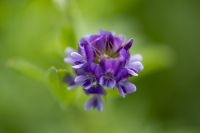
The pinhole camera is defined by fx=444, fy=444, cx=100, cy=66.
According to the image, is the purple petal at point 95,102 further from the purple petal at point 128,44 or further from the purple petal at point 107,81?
the purple petal at point 128,44

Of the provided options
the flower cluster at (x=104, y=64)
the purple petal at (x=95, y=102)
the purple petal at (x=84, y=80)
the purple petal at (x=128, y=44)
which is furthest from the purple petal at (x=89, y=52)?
the purple petal at (x=95, y=102)

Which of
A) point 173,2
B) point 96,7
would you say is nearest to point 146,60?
point 96,7

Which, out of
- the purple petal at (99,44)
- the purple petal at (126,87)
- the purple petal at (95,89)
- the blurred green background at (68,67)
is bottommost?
the purple petal at (126,87)

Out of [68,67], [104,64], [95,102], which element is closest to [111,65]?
[104,64]

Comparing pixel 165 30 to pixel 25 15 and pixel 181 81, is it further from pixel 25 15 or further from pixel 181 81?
pixel 25 15

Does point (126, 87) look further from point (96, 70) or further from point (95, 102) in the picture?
point (95, 102)

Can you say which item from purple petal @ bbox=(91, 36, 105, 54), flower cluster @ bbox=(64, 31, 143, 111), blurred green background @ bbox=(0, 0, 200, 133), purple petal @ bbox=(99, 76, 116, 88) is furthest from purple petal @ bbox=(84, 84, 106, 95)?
blurred green background @ bbox=(0, 0, 200, 133)
